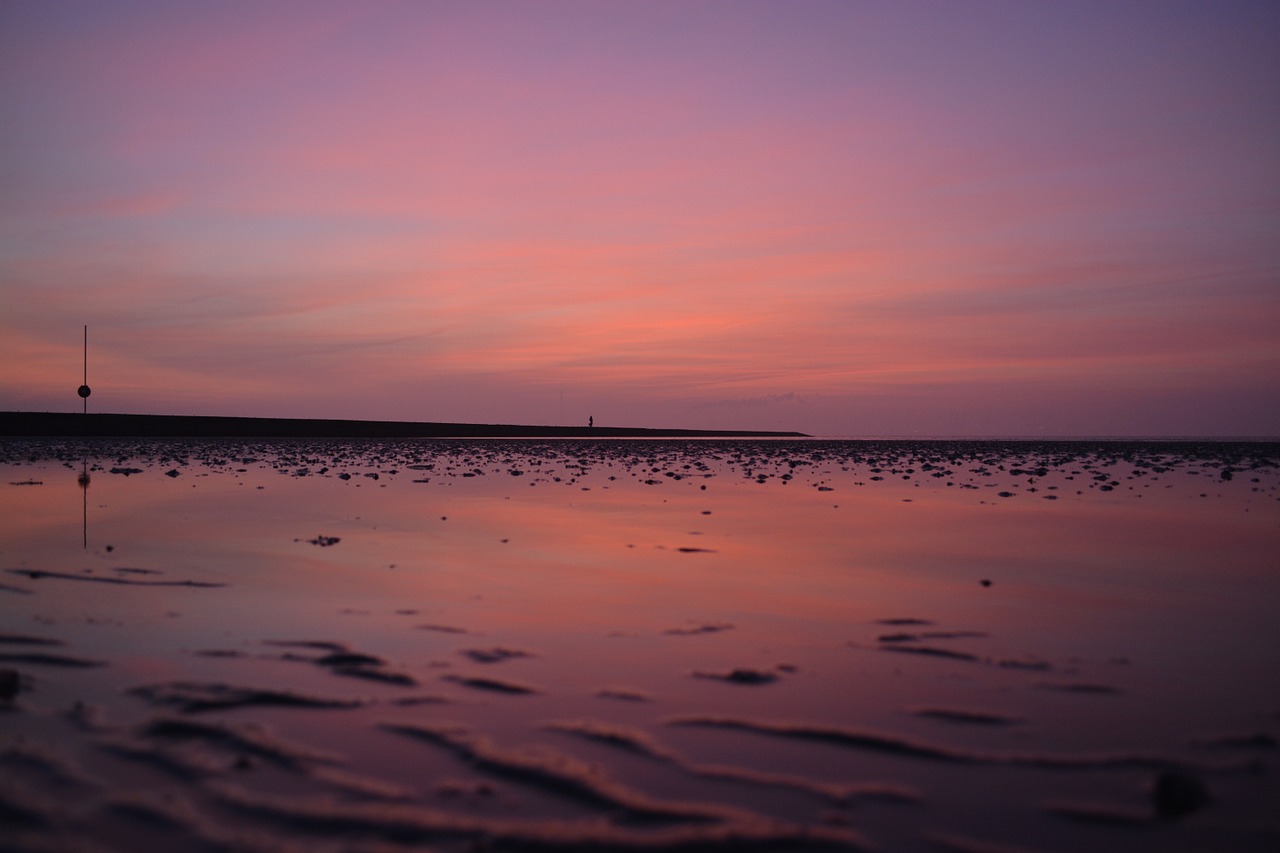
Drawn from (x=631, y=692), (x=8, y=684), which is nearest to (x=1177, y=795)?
(x=631, y=692)

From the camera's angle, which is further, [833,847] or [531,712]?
[531,712]

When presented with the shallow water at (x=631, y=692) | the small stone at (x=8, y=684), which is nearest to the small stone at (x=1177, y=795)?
the shallow water at (x=631, y=692)

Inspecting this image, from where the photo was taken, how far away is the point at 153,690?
5.27 meters

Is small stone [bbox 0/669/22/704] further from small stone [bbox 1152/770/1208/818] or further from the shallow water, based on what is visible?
small stone [bbox 1152/770/1208/818]

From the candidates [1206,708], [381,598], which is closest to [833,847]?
[1206,708]

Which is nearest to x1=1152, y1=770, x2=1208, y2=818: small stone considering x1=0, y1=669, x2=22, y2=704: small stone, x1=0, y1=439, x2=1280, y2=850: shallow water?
x1=0, y1=439, x2=1280, y2=850: shallow water

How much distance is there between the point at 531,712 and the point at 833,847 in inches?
79.2

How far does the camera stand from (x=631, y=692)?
542cm

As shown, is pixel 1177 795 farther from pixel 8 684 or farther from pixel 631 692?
pixel 8 684

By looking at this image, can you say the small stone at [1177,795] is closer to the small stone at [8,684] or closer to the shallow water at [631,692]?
the shallow water at [631,692]

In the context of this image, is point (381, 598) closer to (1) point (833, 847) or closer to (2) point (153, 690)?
(2) point (153, 690)

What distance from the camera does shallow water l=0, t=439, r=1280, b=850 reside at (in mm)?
3721

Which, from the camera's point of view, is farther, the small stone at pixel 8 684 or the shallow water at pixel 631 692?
the small stone at pixel 8 684

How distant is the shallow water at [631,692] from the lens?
3.72m
